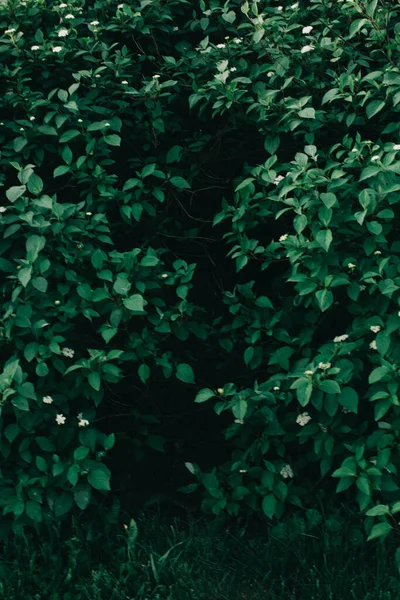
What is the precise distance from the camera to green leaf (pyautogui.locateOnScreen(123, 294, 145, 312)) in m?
3.00

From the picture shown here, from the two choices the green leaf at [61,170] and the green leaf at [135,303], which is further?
→ the green leaf at [61,170]

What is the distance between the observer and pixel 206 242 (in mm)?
3887

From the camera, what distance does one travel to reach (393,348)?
116 inches

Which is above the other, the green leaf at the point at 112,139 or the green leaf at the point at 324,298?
the green leaf at the point at 112,139

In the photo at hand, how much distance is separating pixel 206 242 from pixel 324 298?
3.49ft

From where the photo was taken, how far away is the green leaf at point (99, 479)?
3.02m

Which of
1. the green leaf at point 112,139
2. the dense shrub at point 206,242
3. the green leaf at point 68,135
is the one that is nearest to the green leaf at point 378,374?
the dense shrub at point 206,242

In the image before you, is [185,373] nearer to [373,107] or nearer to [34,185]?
[34,185]

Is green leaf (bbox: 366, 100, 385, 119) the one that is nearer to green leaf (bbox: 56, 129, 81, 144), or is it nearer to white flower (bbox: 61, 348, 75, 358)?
green leaf (bbox: 56, 129, 81, 144)

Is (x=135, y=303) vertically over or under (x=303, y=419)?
over

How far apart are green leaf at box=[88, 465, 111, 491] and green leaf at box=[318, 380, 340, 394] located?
864 mm

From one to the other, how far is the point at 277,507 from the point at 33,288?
1.26 meters

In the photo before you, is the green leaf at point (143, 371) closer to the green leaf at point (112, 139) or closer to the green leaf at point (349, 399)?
the green leaf at point (349, 399)

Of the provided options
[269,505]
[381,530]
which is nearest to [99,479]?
[269,505]
